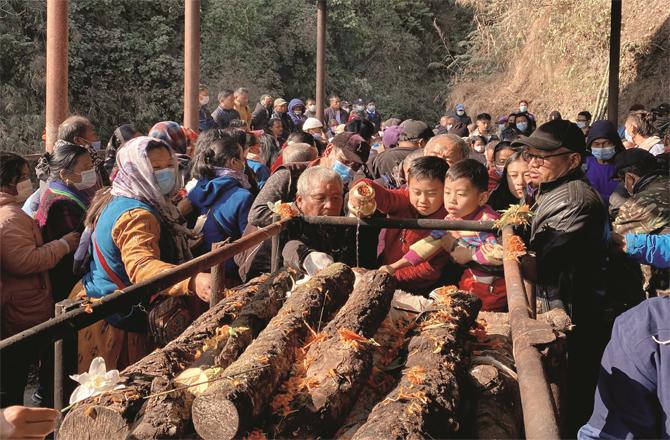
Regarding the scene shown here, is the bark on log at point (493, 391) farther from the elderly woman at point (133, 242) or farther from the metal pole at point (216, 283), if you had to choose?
the elderly woman at point (133, 242)

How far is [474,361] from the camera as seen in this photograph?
316cm

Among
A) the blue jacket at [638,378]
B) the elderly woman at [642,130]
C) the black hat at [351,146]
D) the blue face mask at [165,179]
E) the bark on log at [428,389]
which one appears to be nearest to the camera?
the blue jacket at [638,378]

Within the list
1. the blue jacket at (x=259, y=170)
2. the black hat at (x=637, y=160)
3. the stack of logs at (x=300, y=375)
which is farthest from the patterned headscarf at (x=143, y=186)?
the black hat at (x=637, y=160)

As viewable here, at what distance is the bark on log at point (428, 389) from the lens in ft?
7.48

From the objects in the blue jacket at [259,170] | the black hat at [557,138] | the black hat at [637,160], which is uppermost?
the black hat at [557,138]

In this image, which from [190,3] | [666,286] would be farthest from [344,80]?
[666,286]

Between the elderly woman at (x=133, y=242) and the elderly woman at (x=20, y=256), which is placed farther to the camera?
the elderly woman at (x=20, y=256)

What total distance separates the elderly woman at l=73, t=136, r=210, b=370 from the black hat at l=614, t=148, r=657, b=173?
3.81m

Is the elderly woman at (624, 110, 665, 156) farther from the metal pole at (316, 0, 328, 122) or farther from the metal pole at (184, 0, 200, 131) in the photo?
the metal pole at (316, 0, 328, 122)

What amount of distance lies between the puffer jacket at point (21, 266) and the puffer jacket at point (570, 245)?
302cm

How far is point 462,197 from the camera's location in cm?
444

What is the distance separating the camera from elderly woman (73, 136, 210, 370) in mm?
3762

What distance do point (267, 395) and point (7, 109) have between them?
1892cm

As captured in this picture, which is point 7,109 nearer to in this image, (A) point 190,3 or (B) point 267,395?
(A) point 190,3
